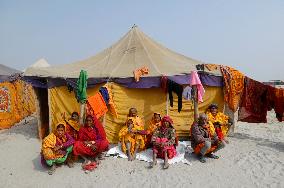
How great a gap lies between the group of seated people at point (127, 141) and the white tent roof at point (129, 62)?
5.30 feet

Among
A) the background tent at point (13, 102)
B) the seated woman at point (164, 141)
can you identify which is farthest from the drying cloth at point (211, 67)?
the background tent at point (13, 102)

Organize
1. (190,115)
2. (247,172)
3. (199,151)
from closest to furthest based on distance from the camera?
(247,172), (199,151), (190,115)

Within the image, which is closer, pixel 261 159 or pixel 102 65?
pixel 261 159

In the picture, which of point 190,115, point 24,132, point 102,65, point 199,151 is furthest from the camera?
point 24,132

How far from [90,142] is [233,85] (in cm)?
399

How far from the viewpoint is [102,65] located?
938 centimetres

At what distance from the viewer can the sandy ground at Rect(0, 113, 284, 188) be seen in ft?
19.7

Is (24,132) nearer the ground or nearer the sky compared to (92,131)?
nearer the ground

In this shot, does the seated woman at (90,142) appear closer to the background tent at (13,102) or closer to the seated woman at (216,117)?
the seated woman at (216,117)

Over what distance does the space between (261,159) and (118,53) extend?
489cm

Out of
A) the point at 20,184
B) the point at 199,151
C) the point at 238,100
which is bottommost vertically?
the point at 20,184

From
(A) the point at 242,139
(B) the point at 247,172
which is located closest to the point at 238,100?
(A) the point at 242,139

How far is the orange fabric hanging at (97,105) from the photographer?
780 centimetres

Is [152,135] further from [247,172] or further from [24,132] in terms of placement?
[24,132]
